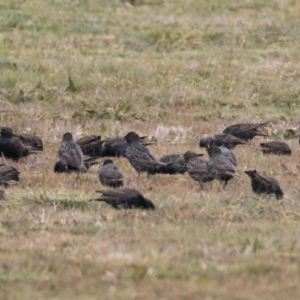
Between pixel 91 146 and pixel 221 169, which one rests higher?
pixel 221 169

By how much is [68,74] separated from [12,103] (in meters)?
1.73

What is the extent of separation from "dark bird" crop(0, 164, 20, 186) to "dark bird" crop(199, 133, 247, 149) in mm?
3283

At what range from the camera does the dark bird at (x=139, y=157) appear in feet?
40.0

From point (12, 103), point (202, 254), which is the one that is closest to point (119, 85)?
point (12, 103)

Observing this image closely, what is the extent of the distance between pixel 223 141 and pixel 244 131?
0.77 metres

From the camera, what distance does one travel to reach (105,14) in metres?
24.6

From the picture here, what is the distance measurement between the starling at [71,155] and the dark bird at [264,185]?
225 centimetres

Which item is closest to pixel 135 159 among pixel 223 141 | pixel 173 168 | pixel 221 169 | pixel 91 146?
pixel 173 168

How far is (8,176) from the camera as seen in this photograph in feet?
38.1

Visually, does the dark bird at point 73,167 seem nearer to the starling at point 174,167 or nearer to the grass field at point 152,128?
the grass field at point 152,128

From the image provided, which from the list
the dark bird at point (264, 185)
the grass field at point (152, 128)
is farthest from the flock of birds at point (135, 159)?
the grass field at point (152, 128)

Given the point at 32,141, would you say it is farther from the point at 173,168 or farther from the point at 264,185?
the point at 264,185

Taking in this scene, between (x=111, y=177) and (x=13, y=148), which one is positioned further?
(x=13, y=148)

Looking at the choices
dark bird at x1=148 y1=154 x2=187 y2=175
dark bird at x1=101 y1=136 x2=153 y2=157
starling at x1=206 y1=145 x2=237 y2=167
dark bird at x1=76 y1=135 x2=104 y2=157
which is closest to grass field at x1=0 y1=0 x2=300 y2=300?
dark bird at x1=148 y1=154 x2=187 y2=175
